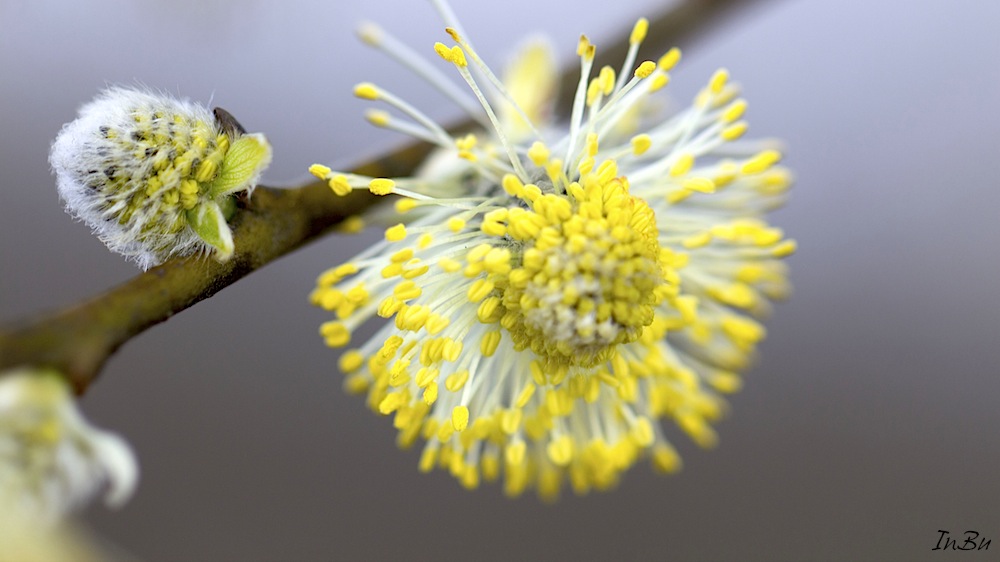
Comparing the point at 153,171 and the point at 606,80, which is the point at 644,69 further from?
the point at 153,171

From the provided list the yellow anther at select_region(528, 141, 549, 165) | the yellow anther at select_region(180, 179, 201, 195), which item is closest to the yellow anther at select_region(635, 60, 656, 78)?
the yellow anther at select_region(528, 141, 549, 165)

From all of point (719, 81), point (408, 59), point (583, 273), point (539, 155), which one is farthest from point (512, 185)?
point (408, 59)

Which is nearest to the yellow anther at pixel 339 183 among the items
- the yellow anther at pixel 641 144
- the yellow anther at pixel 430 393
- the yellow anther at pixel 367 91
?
the yellow anther at pixel 367 91

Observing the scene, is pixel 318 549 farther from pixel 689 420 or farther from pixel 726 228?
pixel 726 228

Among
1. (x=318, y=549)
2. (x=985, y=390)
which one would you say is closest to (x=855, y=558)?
(x=985, y=390)

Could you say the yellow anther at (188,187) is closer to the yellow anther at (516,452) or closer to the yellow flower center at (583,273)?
the yellow flower center at (583,273)
